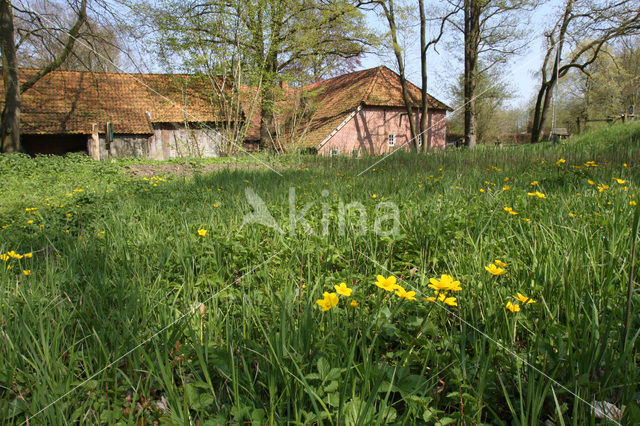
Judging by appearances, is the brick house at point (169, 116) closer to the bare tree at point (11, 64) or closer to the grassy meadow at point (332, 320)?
the bare tree at point (11, 64)

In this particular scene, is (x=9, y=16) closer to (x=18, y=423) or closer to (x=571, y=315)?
(x=18, y=423)

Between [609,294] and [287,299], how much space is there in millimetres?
1218

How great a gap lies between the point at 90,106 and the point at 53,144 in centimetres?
302

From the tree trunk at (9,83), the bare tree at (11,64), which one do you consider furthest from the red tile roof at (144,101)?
the tree trunk at (9,83)

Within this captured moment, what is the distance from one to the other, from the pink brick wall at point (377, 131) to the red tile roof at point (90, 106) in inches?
334

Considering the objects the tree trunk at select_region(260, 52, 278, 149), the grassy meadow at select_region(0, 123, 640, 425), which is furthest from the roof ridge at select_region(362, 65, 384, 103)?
the grassy meadow at select_region(0, 123, 640, 425)

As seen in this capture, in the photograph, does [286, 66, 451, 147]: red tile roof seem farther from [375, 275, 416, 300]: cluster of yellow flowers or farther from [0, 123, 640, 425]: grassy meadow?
[375, 275, 416, 300]: cluster of yellow flowers

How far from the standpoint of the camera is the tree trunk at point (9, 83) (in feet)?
37.6

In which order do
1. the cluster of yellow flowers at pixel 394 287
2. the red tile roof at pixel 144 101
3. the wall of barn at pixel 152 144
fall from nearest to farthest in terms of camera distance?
the cluster of yellow flowers at pixel 394 287
the red tile roof at pixel 144 101
the wall of barn at pixel 152 144

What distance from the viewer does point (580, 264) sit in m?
1.46

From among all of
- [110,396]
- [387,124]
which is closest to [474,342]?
[110,396]

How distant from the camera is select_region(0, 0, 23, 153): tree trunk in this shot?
37.6 ft

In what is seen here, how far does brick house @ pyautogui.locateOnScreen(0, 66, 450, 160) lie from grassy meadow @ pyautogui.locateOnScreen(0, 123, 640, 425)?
1403 centimetres

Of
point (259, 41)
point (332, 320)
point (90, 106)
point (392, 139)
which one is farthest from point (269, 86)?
point (332, 320)
